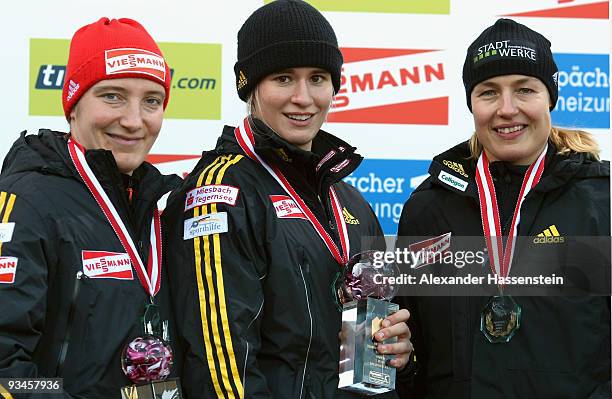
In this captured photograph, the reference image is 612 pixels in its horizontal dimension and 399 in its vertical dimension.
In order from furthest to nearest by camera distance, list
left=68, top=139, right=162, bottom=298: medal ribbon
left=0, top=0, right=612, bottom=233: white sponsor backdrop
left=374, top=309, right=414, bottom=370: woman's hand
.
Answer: left=0, top=0, right=612, bottom=233: white sponsor backdrop → left=374, top=309, right=414, bottom=370: woman's hand → left=68, top=139, right=162, bottom=298: medal ribbon

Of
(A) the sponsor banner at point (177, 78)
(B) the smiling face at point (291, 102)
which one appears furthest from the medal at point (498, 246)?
(A) the sponsor banner at point (177, 78)

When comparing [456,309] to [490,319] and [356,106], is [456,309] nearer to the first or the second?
[490,319]

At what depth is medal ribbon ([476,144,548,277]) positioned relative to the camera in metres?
2.49

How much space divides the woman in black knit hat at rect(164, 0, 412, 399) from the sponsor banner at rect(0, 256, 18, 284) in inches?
17.0

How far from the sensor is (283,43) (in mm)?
2334

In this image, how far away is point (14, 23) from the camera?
3.16 meters

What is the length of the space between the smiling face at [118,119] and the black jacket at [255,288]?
0.57ft

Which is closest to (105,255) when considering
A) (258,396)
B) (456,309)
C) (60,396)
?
(60,396)

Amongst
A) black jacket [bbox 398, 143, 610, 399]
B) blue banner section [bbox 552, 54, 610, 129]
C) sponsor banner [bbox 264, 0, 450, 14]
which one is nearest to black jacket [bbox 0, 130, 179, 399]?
black jacket [bbox 398, 143, 610, 399]

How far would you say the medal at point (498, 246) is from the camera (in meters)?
2.40

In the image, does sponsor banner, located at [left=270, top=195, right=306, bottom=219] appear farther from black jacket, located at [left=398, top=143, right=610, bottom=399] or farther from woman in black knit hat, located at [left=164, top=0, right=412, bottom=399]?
black jacket, located at [left=398, top=143, right=610, bottom=399]

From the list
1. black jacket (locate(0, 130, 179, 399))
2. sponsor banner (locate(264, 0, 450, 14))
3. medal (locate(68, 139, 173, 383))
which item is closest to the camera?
black jacket (locate(0, 130, 179, 399))

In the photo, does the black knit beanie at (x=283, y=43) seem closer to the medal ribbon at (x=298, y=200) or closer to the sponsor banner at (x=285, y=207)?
the medal ribbon at (x=298, y=200)

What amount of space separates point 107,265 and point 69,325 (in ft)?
0.54
